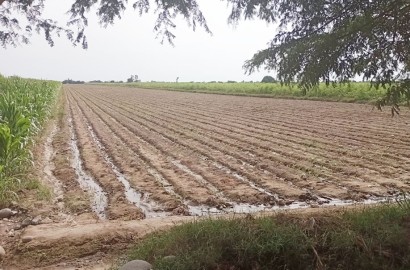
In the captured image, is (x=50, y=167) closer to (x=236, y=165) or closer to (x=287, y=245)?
(x=236, y=165)

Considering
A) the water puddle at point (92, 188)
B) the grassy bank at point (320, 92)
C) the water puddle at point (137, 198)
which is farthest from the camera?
the grassy bank at point (320, 92)

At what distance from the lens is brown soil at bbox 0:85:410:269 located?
464 centimetres

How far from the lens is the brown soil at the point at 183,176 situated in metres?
4.64

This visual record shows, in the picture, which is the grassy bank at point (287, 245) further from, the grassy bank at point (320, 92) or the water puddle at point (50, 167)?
the grassy bank at point (320, 92)

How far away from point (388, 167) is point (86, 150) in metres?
6.82

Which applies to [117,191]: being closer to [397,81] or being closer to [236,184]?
[236,184]

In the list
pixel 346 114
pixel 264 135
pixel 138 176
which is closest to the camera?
pixel 138 176

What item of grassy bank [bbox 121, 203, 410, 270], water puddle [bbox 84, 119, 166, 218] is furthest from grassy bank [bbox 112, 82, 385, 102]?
grassy bank [bbox 121, 203, 410, 270]

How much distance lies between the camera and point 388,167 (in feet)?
24.5

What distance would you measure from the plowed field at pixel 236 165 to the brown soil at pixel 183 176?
0.02m

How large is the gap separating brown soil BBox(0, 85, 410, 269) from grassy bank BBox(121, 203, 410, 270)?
30.5 inches

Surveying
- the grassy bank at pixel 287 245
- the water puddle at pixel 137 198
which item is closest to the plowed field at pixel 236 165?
the water puddle at pixel 137 198

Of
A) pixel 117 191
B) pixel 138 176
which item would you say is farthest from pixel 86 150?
pixel 117 191

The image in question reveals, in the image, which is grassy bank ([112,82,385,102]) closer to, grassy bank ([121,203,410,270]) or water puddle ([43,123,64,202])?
water puddle ([43,123,64,202])
